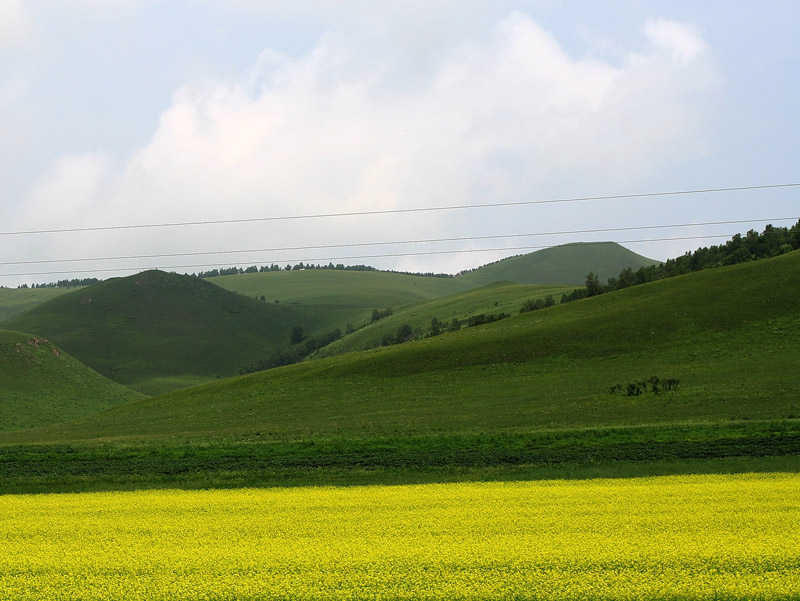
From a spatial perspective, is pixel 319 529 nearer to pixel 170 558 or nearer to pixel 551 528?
pixel 170 558

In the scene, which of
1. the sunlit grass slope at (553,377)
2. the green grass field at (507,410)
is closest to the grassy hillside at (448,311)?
the green grass field at (507,410)

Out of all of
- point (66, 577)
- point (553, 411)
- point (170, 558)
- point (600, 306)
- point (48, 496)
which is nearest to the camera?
point (66, 577)

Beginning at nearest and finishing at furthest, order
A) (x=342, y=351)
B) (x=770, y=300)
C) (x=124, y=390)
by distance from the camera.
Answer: (x=770, y=300)
(x=124, y=390)
(x=342, y=351)

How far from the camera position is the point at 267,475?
97.5ft

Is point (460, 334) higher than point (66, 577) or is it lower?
higher

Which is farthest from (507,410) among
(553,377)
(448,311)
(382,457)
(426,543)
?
(448,311)

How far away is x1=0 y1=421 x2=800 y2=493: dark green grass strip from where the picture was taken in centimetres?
2911

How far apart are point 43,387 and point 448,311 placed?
73593 mm

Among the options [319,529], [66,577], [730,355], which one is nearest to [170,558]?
[66,577]

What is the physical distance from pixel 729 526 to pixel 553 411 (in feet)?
87.6

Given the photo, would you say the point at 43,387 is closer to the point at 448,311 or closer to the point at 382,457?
the point at 448,311

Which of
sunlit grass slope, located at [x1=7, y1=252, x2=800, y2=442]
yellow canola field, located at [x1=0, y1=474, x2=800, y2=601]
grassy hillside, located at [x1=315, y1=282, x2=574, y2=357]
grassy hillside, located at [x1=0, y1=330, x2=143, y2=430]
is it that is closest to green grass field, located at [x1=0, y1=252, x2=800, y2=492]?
sunlit grass slope, located at [x1=7, y1=252, x2=800, y2=442]

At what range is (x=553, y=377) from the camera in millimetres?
59594

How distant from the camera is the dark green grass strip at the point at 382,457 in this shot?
29109 millimetres
